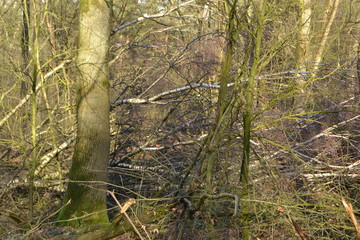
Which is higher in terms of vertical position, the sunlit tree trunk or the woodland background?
the sunlit tree trunk

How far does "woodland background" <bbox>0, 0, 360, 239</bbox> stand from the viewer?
3889 mm

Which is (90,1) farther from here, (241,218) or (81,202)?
(241,218)

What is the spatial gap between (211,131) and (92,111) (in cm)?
265

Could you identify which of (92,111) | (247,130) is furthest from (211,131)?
(92,111)

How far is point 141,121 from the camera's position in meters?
8.44

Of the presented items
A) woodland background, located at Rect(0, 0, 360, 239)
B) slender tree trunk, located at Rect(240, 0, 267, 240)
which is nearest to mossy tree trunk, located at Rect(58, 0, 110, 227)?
woodland background, located at Rect(0, 0, 360, 239)

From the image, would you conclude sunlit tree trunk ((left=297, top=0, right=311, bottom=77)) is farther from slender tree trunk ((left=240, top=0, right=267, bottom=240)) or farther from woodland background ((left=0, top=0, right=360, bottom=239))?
slender tree trunk ((left=240, top=0, right=267, bottom=240))

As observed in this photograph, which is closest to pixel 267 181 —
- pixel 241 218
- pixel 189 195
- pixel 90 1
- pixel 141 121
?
pixel 241 218

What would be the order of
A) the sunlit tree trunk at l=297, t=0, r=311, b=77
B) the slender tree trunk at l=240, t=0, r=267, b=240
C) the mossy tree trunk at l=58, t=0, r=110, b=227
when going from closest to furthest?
the slender tree trunk at l=240, t=0, r=267, b=240
the sunlit tree trunk at l=297, t=0, r=311, b=77
the mossy tree trunk at l=58, t=0, r=110, b=227

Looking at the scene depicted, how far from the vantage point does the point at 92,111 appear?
6.23 metres

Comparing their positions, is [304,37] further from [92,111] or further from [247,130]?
[247,130]

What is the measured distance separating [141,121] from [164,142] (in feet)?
2.97

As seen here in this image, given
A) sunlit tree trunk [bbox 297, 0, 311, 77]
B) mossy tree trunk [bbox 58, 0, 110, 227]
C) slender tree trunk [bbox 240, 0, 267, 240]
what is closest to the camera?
slender tree trunk [bbox 240, 0, 267, 240]

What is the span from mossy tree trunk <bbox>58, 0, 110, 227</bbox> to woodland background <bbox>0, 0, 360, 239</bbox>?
405 millimetres
